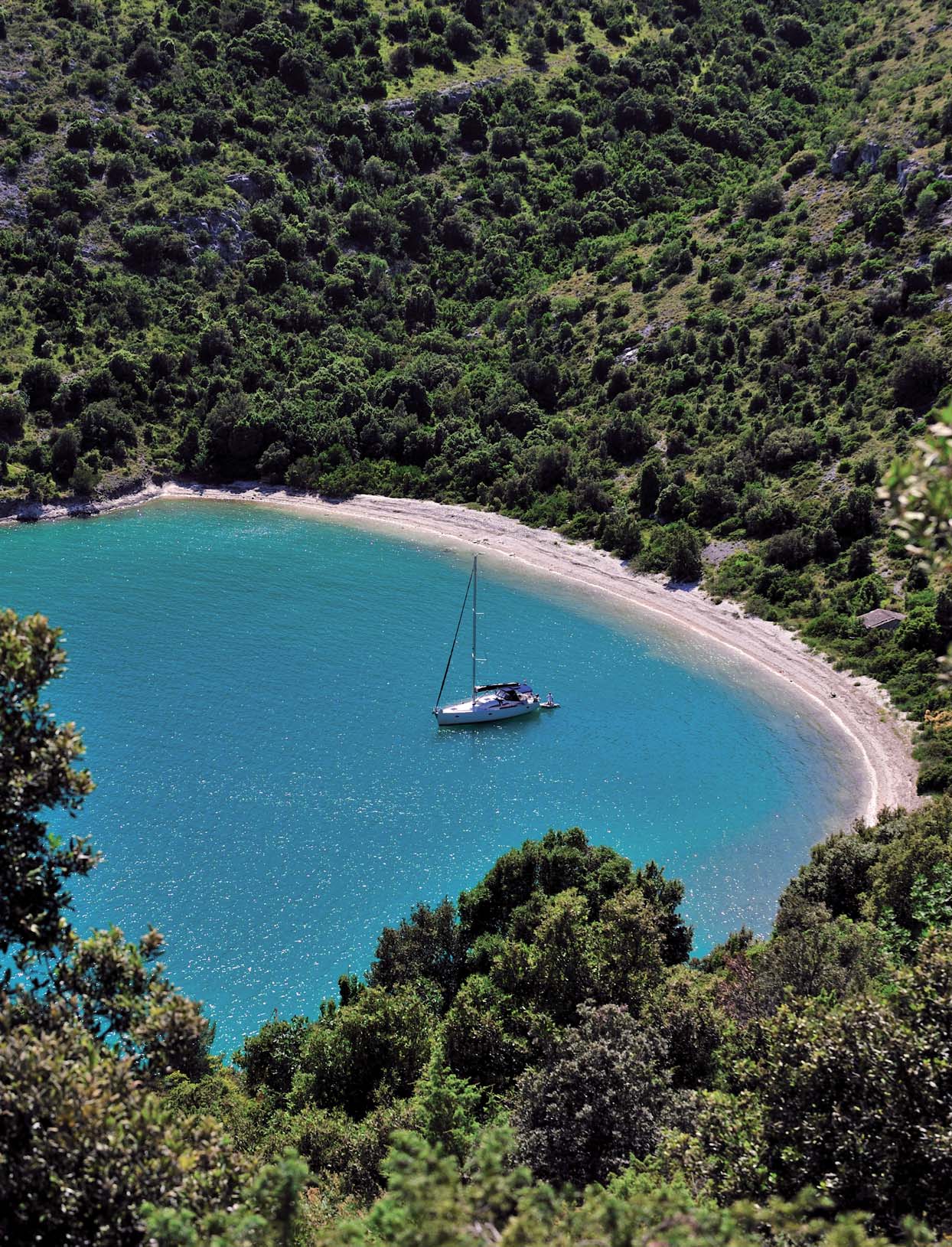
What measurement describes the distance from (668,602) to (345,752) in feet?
112

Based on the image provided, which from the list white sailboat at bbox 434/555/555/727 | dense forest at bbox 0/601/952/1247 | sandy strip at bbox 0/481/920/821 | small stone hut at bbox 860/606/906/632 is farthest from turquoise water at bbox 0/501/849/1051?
dense forest at bbox 0/601/952/1247

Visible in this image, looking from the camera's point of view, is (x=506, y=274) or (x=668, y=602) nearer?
(x=668, y=602)

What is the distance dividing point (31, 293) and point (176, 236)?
1893cm

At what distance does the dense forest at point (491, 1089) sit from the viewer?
1404 cm

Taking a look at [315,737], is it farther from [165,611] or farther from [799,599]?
[799,599]

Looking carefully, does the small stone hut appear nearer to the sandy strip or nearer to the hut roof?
the hut roof

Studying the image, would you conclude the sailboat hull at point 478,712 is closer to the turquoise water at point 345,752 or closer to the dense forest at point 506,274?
the turquoise water at point 345,752

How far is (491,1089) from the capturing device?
2903 cm

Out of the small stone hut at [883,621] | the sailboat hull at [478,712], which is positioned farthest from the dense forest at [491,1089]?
the small stone hut at [883,621]

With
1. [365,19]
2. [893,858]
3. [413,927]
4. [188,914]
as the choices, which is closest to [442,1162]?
[413,927]

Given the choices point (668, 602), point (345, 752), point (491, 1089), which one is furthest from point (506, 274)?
point (491, 1089)

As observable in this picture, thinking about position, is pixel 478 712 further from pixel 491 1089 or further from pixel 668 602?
pixel 491 1089

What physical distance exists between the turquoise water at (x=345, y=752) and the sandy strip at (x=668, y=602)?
2.45 m

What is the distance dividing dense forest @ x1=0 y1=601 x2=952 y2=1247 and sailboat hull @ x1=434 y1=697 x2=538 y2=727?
3032 centimetres
